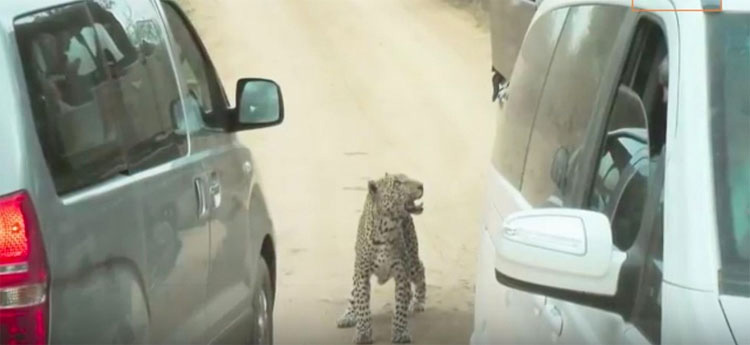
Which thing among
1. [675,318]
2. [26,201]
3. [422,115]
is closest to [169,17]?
[26,201]

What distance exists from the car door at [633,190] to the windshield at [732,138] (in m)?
0.22

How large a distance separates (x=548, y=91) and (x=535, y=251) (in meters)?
1.44

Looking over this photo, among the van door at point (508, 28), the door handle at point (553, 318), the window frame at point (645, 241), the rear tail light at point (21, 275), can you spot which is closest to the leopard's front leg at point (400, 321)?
the van door at point (508, 28)

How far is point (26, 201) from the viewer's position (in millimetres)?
3639

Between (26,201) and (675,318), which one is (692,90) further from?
(26,201)

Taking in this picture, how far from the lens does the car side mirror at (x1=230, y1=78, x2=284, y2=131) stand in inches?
246

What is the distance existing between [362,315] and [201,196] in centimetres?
362

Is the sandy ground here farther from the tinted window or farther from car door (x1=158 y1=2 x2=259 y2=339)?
the tinted window

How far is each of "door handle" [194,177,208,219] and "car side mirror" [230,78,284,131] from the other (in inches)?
35.5

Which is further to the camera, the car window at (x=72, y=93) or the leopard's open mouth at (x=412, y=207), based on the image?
the leopard's open mouth at (x=412, y=207)

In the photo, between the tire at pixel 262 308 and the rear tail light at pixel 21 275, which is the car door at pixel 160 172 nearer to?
the rear tail light at pixel 21 275

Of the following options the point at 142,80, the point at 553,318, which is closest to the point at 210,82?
the point at 142,80

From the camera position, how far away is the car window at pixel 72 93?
394cm

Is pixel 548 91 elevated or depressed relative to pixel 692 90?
depressed
